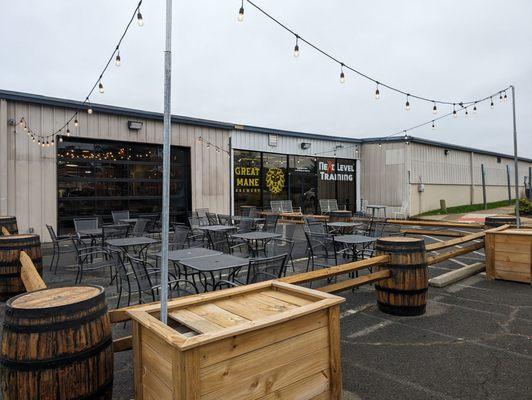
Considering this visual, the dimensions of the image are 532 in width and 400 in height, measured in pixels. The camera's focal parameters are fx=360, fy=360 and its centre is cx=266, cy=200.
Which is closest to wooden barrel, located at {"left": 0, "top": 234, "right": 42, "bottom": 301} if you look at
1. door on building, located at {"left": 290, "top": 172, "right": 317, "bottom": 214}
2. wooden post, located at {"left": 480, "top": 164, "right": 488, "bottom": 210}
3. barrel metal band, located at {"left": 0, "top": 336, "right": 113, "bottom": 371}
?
barrel metal band, located at {"left": 0, "top": 336, "right": 113, "bottom": 371}

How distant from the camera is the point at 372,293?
18.6 ft

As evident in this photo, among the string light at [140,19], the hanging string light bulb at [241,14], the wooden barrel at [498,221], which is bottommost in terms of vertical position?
the wooden barrel at [498,221]

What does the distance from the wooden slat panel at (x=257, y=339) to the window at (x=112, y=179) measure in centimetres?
1112

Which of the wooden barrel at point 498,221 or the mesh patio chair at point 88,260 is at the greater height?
the wooden barrel at point 498,221

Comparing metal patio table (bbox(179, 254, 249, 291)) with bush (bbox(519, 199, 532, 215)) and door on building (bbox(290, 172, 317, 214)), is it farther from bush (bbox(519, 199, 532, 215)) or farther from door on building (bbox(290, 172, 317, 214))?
bush (bbox(519, 199, 532, 215))

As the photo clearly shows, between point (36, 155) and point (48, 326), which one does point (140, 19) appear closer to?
point (48, 326)

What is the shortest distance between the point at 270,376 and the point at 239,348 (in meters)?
0.29

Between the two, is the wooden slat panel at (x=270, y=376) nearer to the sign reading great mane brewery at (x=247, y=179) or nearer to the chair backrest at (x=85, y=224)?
the chair backrest at (x=85, y=224)

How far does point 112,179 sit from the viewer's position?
1246 centimetres

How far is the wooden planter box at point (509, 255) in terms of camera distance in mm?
6145

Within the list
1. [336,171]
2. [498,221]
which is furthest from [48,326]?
[336,171]

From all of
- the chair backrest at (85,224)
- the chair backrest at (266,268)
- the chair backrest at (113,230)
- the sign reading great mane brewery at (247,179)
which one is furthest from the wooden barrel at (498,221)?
the sign reading great mane brewery at (247,179)

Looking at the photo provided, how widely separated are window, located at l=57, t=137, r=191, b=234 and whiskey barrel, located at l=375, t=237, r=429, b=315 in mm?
10314

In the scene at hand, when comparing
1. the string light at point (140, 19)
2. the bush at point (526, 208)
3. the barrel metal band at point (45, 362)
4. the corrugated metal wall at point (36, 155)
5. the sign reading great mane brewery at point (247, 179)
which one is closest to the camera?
the barrel metal band at point (45, 362)
